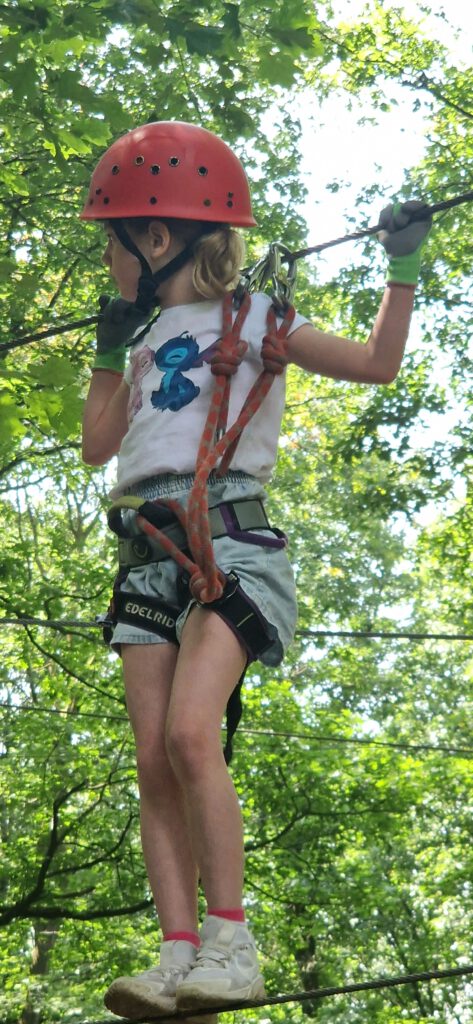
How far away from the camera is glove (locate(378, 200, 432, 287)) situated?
236 centimetres

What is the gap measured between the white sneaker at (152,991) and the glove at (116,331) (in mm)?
1265

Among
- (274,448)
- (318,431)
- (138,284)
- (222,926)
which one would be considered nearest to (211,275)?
(138,284)

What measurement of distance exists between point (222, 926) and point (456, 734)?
1644 centimetres

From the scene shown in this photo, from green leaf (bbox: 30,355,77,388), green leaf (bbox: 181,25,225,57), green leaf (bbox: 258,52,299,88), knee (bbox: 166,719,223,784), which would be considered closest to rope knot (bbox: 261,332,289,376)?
knee (bbox: 166,719,223,784)

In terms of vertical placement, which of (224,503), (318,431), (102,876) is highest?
(318,431)

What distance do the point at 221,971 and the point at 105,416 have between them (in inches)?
48.4

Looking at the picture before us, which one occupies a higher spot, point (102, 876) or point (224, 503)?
point (102, 876)

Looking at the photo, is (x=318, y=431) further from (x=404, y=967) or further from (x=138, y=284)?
(x=138, y=284)

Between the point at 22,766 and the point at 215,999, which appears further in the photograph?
the point at 22,766

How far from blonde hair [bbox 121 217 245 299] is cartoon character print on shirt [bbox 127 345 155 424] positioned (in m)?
0.17

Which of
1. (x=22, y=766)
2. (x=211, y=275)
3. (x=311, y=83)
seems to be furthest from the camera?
(x=311, y=83)

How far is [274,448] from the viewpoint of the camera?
236 cm

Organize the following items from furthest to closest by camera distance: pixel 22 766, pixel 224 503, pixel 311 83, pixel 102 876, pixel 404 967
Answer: pixel 404 967
pixel 311 83
pixel 22 766
pixel 102 876
pixel 224 503

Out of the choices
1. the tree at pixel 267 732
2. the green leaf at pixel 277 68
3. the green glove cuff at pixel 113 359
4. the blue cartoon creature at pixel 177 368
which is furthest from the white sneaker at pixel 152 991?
the tree at pixel 267 732
